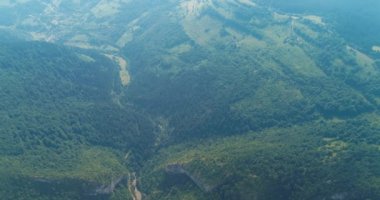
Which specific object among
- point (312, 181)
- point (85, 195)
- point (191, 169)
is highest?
point (312, 181)

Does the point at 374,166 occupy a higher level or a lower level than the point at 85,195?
higher

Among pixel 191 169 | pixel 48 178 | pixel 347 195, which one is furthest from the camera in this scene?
pixel 191 169

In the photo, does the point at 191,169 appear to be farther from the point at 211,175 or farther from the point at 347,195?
the point at 347,195

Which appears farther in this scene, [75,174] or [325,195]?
[75,174]

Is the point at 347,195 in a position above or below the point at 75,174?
above

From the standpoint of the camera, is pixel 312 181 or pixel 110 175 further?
pixel 110 175

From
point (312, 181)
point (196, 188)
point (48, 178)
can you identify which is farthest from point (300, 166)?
point (48, 178)

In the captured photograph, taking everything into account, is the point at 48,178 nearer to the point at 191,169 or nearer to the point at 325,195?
the point at 191,169

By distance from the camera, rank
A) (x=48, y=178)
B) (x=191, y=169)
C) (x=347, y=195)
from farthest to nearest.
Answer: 1. (x=191, y=169)
2. (x=48, y=178)
3. (x=347, y=195)

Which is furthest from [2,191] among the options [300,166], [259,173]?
[300,166]
